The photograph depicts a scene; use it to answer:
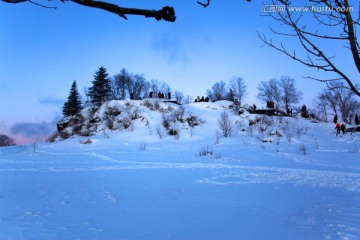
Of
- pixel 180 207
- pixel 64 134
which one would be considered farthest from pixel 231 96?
pixel 180 207

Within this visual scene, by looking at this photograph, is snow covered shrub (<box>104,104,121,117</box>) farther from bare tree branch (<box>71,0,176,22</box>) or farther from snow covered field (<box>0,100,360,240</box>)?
bare tree branch (<box>71,0,176,22</box>)

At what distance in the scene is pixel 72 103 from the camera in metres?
37.4

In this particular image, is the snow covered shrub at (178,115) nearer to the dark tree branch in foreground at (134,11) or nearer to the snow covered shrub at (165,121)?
the snow covered shrub at (165,121)

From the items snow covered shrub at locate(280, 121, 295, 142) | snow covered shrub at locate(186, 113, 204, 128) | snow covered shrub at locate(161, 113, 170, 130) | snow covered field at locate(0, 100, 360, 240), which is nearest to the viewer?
snow covered field at locate(0, 100, 360, 240)

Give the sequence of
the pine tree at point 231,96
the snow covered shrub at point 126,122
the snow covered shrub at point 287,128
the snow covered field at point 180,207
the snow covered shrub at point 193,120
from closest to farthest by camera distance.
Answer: the snow covered field at point 180,207 < the snow covered shrub at point 287,128 < the snow covered shrub at point 126,122 < the snow covered shrub at point 193,120 < the pine tree at point 231,96

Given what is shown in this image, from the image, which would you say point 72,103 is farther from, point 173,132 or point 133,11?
point 133,11

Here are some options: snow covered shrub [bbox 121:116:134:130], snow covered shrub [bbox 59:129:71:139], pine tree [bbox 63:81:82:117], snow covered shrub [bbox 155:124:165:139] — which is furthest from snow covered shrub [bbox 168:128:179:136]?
pine tree [bbox 63:81:82:117]

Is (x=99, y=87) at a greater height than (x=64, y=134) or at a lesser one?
greater

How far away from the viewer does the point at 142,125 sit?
23.8 m

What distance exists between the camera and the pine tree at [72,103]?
36844 mm

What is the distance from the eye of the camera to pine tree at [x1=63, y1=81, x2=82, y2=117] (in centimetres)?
3684

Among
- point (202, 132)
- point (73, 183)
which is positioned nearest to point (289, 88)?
point (202, 132)

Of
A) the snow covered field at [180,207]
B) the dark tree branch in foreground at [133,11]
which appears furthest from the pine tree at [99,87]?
the dark tree branch in foreground at [133,11]

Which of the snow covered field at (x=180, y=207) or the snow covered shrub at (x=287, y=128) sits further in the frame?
the snow covered shrub at (x=287, y=128)
